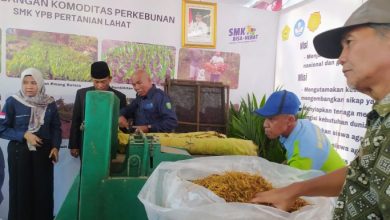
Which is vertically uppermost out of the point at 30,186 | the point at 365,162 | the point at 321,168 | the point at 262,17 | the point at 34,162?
the point at 262,17

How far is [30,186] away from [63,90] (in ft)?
3.13

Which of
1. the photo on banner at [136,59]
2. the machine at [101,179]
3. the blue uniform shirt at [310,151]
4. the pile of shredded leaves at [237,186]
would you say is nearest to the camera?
the pile of shredded leaves at [237,186]

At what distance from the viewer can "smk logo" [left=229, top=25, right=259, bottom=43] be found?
12.3ft

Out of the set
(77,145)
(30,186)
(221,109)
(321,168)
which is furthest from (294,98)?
(30,186)

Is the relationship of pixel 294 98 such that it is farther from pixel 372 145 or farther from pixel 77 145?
pixel 77 145

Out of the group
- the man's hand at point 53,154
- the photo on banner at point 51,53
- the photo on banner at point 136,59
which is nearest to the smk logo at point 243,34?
the photo on banner at point 136,59

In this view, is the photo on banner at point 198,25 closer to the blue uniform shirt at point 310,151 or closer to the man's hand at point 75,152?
the man's hand at point 75,152

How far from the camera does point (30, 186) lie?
9.50 ft

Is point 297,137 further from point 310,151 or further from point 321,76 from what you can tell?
point 321,76

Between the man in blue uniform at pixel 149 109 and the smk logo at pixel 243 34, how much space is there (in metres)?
Result: 1.24

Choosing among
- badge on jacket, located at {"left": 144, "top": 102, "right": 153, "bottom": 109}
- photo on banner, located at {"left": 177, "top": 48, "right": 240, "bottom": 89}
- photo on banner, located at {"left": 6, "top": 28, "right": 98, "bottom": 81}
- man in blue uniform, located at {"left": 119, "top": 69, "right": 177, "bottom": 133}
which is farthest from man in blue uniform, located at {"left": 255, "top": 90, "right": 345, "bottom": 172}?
photo on banner, located at {"left": 6, "top": 28, "right": 98, "bottom": 81}

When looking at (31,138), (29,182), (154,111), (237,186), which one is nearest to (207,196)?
(237,186)

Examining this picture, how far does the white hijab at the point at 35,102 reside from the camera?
292 centimetres

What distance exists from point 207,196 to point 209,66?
2908mm
